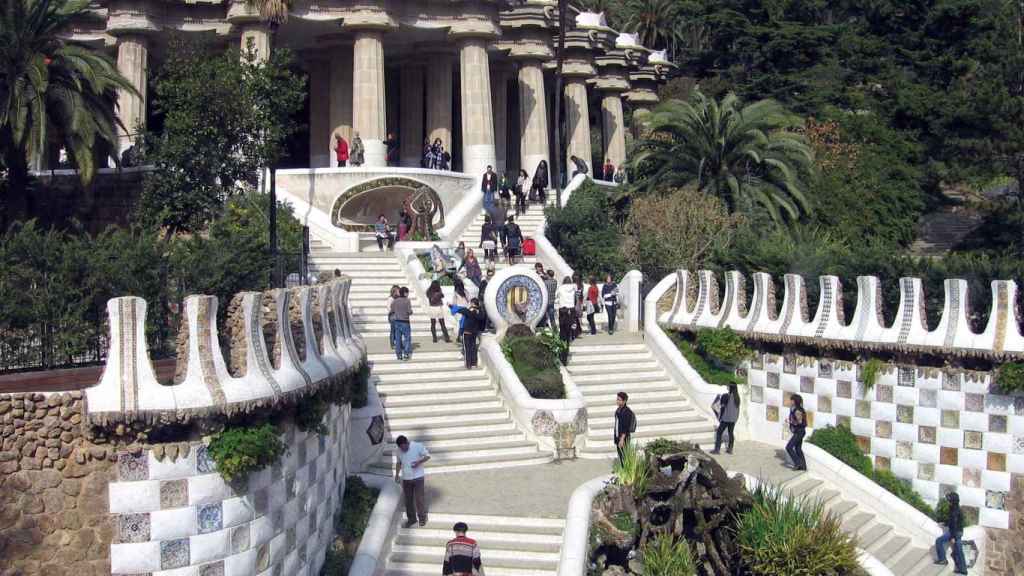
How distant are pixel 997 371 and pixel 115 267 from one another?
1559cm

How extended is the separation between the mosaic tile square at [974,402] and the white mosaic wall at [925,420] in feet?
0.06

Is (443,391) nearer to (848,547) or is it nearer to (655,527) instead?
(655,527)

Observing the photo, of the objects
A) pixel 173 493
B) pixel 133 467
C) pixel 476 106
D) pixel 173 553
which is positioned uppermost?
pixel 476 106

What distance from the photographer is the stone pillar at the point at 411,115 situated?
48938 millimetres

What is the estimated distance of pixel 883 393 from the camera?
80.6 ft

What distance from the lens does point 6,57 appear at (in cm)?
2967

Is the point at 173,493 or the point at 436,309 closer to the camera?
the point at 173,493

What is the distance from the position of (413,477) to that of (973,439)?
37.0 ft

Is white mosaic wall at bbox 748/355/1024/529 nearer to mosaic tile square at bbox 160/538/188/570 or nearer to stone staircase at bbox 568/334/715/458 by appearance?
stone staircase at bbox 568/334/715/458

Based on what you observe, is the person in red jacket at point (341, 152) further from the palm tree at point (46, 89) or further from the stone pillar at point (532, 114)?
the stone pillar at point (532, 114)

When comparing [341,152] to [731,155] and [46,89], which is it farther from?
[731,155]

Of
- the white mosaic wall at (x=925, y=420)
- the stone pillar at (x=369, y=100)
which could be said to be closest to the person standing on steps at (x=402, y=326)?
the white mosaic wall at (x=925, y=420)

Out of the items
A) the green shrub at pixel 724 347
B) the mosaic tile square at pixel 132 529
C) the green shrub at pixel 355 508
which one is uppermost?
the green shrub at pixel 724 347

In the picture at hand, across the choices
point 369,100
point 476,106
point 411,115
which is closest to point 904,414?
point 369,100
